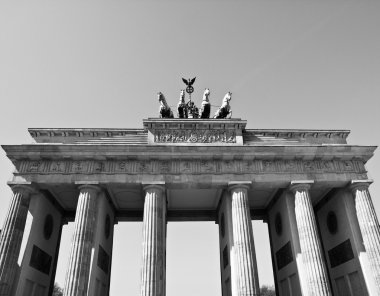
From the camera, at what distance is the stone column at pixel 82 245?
60.1 feet

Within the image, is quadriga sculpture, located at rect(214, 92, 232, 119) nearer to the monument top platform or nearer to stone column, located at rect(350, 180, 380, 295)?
the monument top platform

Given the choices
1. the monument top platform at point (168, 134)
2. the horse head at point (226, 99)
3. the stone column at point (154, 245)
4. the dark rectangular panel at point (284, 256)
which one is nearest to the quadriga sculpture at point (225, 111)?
the horse head at point (226, 99)

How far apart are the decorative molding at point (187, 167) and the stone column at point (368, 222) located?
966mm

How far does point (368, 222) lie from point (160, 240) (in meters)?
14.3

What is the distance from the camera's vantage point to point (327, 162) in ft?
75.8

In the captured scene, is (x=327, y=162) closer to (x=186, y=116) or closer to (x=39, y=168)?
(x=186, y=116)

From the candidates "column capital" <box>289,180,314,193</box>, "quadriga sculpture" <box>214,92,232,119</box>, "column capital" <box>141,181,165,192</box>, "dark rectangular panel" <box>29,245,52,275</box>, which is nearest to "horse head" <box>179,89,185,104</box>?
"quadriga sculpture" <box>214,92,232,119</box>

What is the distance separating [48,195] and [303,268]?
1948 centimetres

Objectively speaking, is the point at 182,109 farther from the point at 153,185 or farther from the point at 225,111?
the point at 153,185

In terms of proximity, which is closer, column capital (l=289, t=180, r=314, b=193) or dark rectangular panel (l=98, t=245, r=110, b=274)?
column capital (l=289, t=180, r=314, b=193)

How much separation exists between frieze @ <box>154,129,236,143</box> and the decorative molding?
71.1 inches

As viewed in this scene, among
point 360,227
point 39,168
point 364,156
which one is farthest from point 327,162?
point 39,168

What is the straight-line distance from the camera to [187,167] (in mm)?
22297

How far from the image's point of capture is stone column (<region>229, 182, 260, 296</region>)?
1886 cm
